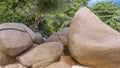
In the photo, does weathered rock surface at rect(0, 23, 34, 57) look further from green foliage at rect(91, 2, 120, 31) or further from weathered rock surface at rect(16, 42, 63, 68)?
green foliage at rect(91, 2, 120, 31)

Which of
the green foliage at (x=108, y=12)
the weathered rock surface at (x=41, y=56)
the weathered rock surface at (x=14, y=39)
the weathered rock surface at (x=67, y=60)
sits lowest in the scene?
the green foliage at (x=108, y=12)

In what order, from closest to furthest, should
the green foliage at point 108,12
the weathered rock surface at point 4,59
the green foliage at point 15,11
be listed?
the weathered rock surface at point 4,59
the green foliage at point 15,11
the green foliage at point 108,12

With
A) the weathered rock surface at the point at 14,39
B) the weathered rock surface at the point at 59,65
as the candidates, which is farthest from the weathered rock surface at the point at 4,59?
the weathered rock surface at the point at 59,65

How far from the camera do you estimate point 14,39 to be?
7.62ft

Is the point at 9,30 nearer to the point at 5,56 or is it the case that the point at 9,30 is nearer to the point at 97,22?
the point at 5,56

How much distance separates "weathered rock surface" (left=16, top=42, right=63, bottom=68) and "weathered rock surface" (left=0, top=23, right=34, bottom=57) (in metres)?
0.08

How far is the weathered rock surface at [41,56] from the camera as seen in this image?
7.67 ft

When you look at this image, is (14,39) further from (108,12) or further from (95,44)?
(108,12)

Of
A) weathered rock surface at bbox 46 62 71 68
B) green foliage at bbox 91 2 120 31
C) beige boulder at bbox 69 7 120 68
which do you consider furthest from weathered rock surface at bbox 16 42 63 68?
green foliage at bbox 91 2 120 31

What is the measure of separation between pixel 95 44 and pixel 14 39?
29.3 inches

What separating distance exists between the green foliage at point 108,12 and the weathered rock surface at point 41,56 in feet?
7.98

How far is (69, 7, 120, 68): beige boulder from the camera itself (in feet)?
7.37

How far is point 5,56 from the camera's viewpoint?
2.40 meters

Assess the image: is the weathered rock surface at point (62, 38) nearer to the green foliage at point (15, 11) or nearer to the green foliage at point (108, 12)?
the green foliage at point (15, 11)
